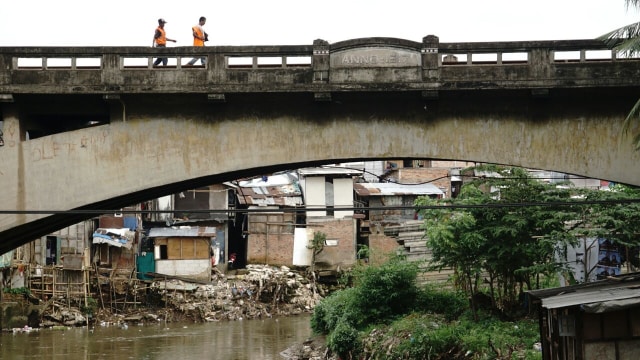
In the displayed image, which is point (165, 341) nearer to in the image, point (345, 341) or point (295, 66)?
point (345, 341)

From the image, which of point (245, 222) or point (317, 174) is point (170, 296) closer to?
point (245, 222)

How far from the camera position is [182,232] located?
42344 millimetres

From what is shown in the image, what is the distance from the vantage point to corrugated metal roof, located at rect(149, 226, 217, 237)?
4219cm

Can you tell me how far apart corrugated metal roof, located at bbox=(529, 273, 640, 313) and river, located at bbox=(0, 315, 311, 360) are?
1640 centimetres

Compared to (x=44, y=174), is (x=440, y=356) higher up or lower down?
lower down

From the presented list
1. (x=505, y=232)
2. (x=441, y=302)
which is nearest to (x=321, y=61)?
(x=505, y=232)

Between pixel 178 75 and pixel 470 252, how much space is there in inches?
472

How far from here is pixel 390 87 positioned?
12.3 metres

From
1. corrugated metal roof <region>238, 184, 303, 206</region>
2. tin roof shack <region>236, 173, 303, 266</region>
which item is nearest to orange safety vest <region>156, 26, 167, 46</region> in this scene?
tin roof shack <region>236, 173, 303, 266</region>

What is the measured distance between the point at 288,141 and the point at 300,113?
48cm

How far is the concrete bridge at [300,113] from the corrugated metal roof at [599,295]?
1.68 metres

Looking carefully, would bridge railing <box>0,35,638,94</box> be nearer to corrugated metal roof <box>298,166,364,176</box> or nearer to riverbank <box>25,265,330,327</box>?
riverbank <box>25,265,330,327</box>

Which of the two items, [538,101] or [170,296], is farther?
[170,296]

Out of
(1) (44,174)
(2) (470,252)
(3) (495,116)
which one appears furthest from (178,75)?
(2) (470,252)
